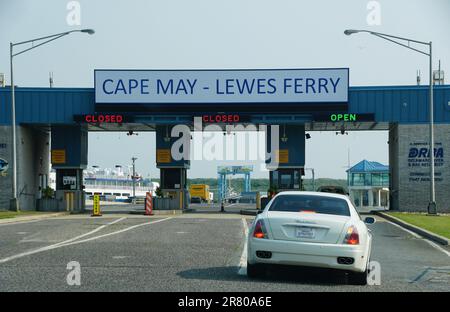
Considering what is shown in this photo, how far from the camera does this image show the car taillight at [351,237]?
37.7 feet

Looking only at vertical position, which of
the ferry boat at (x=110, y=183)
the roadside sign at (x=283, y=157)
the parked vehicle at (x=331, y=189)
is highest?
the roadside sign at (x=283, y=157)

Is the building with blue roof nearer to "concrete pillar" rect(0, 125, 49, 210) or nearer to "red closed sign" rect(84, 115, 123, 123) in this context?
"concrete pillar" rect(0, 125, 49, 210)

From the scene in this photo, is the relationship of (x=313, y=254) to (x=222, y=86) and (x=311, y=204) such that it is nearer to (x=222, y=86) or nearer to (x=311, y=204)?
(x=311, y=204)

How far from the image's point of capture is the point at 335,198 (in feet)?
41.5

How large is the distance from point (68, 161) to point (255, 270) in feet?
120

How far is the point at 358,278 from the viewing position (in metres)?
11.5

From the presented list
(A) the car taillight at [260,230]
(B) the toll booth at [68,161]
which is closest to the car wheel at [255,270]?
(A) the car taillight at [260,230]

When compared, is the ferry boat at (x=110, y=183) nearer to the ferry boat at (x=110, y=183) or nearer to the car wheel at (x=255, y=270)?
the ferry boat at (x=110, y=183)

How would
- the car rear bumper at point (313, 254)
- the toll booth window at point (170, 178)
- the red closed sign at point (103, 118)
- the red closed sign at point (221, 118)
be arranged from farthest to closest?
1. the toll booth window at point (170, 178)
2. the red closed sign at point (103, 118)
3. the red closed sign at point (221, 118)
4. the car rear bumper at point (313, 254)

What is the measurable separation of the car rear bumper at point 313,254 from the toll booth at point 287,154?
35.1m

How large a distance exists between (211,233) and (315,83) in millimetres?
22027

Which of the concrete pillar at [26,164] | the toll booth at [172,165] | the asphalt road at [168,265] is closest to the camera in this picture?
the asphalt road at [168,265]
